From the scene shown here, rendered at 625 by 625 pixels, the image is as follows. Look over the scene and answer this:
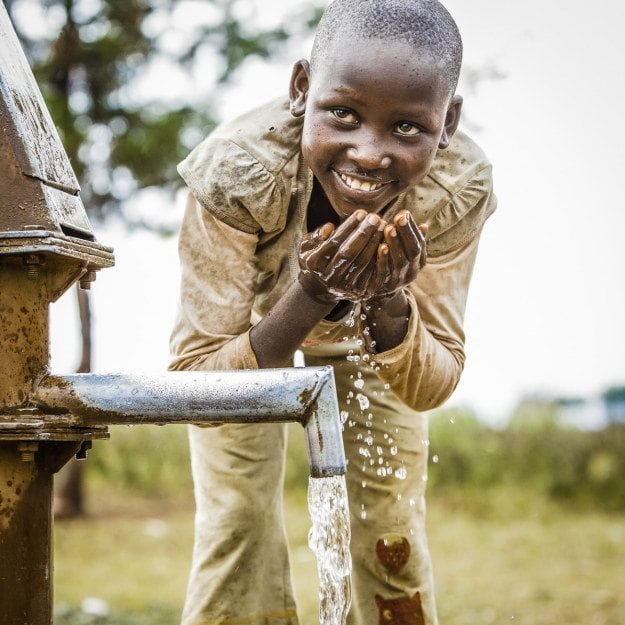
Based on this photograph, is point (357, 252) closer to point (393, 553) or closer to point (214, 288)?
point (214, 288)

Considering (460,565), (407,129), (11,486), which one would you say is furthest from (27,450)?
(460,565)

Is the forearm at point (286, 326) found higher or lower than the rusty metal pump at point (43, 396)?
higher

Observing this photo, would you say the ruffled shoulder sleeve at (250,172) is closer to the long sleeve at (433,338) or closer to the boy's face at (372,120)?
the boy's face at (372,120)

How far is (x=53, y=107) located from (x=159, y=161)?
2.08ft

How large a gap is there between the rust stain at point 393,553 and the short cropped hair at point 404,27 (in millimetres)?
1077

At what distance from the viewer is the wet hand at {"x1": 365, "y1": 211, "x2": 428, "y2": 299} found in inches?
67.2

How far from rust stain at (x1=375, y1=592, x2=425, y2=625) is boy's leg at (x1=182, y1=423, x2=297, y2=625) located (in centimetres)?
22

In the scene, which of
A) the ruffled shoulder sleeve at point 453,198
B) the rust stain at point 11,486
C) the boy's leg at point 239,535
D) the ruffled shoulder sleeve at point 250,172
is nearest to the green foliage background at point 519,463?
the boy's leg at point 239,535

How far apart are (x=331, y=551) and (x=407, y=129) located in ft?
2.57

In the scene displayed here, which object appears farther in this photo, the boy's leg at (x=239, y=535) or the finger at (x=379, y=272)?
the boy's leg at (x=239, y=535)

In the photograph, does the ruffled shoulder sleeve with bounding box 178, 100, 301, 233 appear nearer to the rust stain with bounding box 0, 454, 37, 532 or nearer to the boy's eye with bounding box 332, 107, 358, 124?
the boy's eye with bounding box 332, 107, 358, 124

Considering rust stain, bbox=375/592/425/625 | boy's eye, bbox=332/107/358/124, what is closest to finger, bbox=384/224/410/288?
boy's eye, bbox=332/107/358/124

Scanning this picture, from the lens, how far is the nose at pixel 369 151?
1785mm

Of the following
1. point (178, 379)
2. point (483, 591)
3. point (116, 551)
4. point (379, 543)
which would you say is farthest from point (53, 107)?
point (178, 379)
